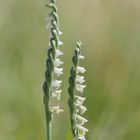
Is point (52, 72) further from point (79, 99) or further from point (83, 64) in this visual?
point (83, 64)

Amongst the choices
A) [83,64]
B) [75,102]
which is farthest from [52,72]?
[83,64]

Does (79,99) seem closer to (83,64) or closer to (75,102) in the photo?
(75,102)

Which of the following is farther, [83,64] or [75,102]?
[83,64]

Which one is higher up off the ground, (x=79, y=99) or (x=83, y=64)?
A: (x=83, y=64)

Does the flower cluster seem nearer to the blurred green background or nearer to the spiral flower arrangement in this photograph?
the spiral flower arrangement

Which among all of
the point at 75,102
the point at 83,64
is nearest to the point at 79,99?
the point at 75,102

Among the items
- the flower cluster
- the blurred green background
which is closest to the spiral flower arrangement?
the flower cluster
